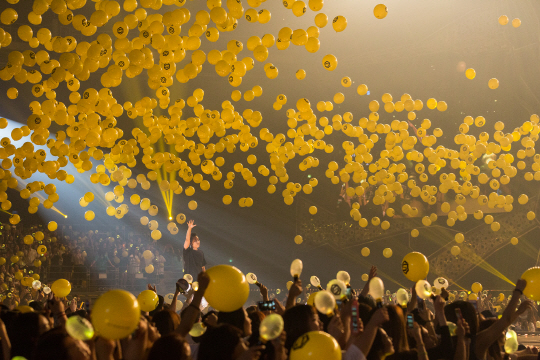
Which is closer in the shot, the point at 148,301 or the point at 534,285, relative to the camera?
the point at 534,285

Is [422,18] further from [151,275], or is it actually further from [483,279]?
[151,275]

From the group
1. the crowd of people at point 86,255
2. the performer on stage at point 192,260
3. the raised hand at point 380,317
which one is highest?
the raised hand at point 380,317

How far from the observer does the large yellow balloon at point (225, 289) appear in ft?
7.71

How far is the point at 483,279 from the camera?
33.2ft

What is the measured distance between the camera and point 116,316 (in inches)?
73.4

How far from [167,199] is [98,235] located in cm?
170

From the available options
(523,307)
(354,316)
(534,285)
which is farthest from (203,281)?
(534,285)

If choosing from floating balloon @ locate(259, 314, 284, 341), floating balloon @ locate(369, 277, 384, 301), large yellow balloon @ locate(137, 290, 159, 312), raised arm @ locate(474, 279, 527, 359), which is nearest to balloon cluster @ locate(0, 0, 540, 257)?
large yellow balloon @ locate(137, 290, 159, 312)

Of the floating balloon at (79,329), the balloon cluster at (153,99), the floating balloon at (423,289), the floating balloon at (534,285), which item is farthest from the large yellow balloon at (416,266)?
the balloon cluster at (153,99)

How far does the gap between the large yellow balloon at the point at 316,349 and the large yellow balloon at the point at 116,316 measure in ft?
2.24

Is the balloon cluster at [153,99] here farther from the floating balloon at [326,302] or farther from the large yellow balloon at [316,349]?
the large yellow balloon at [316,349]

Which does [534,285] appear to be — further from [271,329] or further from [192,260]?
[192,260]

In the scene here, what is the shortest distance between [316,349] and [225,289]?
80 centimetres

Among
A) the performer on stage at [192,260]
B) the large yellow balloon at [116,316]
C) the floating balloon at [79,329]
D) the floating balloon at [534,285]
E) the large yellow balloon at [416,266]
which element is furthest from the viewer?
the performer on stage at [192,260]
